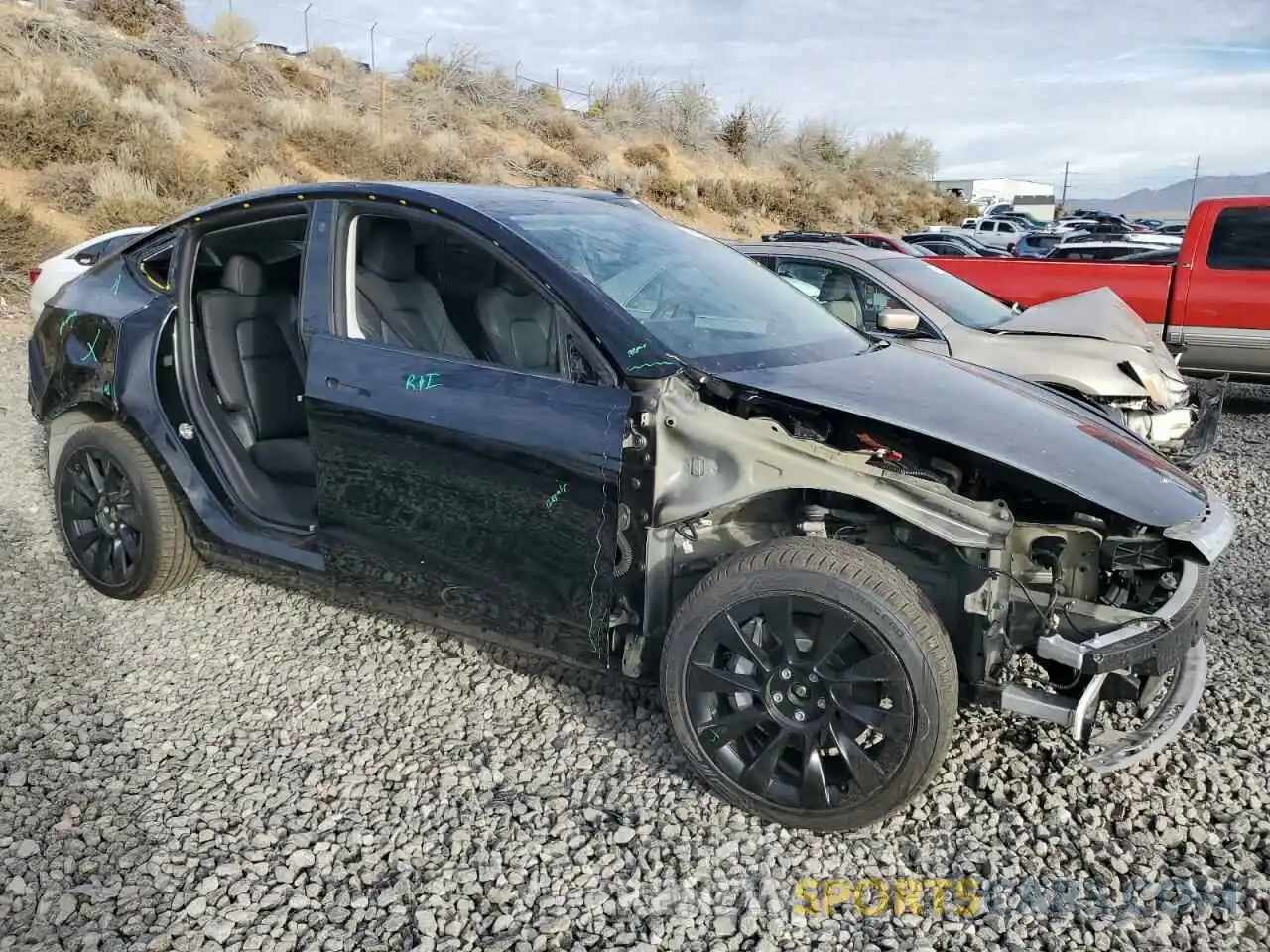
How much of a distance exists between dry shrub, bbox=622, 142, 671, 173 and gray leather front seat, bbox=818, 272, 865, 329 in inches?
1023

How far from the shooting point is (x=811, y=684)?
274 cm

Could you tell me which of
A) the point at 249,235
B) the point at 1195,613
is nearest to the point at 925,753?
the point at 1195,613

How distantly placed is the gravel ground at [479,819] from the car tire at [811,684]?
0.54ft

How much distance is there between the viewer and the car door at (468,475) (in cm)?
296

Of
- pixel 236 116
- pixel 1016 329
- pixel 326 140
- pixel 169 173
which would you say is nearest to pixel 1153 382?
pixel 1016 329

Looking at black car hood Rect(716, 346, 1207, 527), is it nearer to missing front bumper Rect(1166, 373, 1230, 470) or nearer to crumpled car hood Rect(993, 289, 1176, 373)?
missing front bumper Rect(1166, 373, 1230, 470)

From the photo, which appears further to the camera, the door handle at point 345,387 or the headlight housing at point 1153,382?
the headlight housing at point 1153,382

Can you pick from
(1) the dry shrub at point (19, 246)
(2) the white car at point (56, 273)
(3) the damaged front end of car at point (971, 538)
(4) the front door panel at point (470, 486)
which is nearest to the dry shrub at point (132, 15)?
(1) the dry shrub at point (19, 246)

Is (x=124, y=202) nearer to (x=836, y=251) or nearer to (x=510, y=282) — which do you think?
(x=836, y=251)

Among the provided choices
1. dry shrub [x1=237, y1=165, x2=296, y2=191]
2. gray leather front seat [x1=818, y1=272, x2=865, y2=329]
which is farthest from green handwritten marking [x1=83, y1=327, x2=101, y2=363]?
dry shrub [x1=237, y1=165, x2=296, y2=191]

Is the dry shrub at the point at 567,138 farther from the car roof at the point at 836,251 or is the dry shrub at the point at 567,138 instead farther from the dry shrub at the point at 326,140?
the car roof at the point at 836,251

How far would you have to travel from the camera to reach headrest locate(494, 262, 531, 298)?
11.1ft

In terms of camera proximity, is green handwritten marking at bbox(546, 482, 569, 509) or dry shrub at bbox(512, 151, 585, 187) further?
dry shrub at bbox(512, 151, 585, 187)

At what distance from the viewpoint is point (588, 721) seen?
345 centimetres
